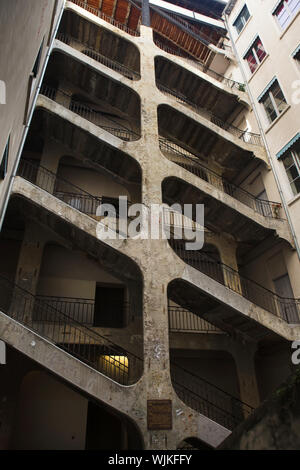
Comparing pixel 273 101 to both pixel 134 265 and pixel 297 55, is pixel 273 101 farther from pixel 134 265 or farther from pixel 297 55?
pixel 134 265

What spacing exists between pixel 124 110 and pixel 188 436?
1311 centimetres

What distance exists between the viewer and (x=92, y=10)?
17.6 meters

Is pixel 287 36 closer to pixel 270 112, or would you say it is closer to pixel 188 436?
pixel 270 112

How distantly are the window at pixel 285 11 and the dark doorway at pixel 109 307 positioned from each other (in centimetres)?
1413

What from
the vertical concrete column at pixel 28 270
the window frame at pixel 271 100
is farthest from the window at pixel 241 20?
the vertical concrete column at pixel 28 270

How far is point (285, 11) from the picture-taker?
1460 centimetres

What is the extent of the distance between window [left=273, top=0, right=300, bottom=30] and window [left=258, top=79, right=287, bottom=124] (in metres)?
2.65

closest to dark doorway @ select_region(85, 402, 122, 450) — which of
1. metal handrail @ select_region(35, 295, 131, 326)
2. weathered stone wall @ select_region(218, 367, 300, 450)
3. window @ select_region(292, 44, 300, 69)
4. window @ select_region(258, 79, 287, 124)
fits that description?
metal handrail @ select_region(35, 295, 131, 326)

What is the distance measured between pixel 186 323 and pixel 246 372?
2884 millimetres

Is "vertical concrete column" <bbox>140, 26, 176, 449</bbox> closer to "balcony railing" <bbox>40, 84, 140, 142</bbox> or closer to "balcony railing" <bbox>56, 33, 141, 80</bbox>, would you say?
"balcony railing" <bbox>40, 84, 140, 142</bbox>

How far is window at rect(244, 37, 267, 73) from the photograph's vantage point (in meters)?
16.1

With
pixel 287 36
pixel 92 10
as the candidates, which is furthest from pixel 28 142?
pixel 287 36

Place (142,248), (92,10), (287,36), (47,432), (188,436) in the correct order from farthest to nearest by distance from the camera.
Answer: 1. (92,10)
2. (287,36)
3. (47,432)
4. (142,248)
5. (188,436)

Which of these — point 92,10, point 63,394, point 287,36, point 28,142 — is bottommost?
point 63,394
